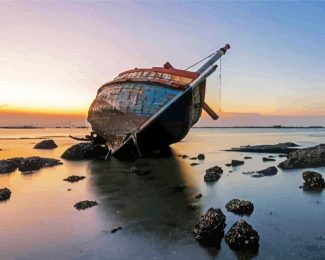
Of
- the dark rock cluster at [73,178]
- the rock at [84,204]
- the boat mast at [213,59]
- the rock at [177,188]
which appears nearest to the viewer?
the rock at [84,204]

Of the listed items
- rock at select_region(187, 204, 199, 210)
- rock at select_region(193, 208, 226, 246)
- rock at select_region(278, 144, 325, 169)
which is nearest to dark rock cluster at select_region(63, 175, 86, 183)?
rock at select_region(187, 204, 199, 210)

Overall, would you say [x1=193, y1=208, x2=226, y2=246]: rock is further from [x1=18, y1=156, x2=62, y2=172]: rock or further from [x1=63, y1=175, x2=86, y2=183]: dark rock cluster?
[x1=18, y1=156, x2=62, y2=172]: rock

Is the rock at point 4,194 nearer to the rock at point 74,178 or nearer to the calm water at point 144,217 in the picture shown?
the calm water at point 144,217

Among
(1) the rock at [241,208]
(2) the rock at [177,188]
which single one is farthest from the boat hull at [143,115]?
(1) the rock at [241,208]

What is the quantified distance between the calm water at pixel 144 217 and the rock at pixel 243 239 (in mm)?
220

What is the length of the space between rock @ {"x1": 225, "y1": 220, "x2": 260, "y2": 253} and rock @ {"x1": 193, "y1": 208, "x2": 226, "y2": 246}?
443 mm

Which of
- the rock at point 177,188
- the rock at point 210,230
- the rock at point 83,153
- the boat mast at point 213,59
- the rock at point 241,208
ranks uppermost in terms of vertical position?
the boat mast at point 213,59

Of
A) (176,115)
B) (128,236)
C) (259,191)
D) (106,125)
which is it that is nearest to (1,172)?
(106,125)

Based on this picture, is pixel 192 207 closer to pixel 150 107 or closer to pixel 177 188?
pixel 177 188

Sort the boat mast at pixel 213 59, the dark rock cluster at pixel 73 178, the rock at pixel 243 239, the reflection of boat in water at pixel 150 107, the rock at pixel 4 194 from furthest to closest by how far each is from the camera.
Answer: the boat mast at pixel 213 59 → the reflection of boat in water at pixel 150 107 → the dark rock cluster at pixel 73 178 → the rock at pixel 4 194 → the rock at pixel 243 239

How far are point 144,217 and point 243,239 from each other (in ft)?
14.7

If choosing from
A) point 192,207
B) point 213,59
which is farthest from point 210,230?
point 213,59

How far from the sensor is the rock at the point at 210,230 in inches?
376

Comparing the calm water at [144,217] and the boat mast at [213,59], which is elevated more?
the boat mast at [213,59]
